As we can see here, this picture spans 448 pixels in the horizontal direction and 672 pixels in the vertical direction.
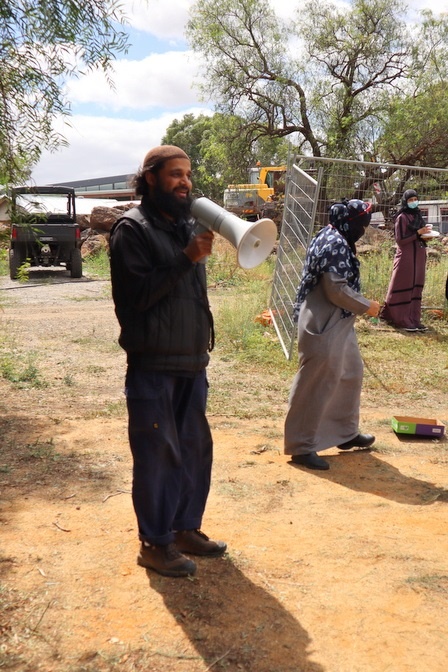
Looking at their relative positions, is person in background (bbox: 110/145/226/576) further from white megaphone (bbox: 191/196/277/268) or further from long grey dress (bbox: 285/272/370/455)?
long grey dress (bbox: 285/272/370/455)

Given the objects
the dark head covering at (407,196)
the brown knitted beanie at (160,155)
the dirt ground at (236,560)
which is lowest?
the dirt ground at (236,560)

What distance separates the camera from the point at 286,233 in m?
10.2

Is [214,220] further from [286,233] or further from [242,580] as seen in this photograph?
[286,233]

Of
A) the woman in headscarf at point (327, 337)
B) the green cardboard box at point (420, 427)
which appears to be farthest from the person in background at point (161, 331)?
the green cardboard box at point (420, 427)

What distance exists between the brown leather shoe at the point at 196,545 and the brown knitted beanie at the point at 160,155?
164 cm

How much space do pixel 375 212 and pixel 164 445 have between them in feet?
28.4

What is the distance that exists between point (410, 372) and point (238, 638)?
5.85m

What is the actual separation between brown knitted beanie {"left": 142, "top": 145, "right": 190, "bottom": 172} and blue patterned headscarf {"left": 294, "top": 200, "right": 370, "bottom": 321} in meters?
2.07

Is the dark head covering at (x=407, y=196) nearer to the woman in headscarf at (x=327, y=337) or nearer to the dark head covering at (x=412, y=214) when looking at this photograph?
the dark head covering at (x=412, y=214)

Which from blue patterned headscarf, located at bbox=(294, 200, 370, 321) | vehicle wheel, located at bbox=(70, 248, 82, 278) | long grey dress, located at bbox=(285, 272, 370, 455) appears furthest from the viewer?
vehicle wheel, located at bbox=(70, 248, 82, 278)

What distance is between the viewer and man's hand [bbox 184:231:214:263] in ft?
9.84

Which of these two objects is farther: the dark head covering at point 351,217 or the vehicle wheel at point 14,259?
the vehicle wheel at point 14,259

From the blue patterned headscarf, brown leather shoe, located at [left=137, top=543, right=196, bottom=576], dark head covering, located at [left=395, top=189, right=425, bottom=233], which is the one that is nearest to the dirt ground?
brown leather shoe, located at [left=137, top=543, right=196, bottom=576]

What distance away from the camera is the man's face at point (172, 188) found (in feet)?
10.4
